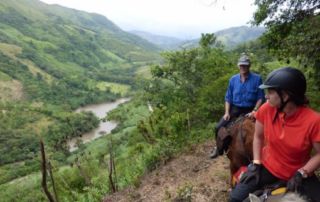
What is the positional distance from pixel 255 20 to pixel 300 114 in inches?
377

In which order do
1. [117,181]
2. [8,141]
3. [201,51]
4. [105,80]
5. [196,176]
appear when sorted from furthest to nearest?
1. [105,80]
2. [8,141]
3. [201,51]
4. [117,181]
5. [196,176]

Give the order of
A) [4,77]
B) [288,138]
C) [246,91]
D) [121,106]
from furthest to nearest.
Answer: [4,77] < [121,106] < [246,91] < [288,138]

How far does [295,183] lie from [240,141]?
2128mm

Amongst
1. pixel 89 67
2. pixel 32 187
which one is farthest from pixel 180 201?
pixel 89 67

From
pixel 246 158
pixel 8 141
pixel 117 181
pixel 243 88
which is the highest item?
pixel 243 88

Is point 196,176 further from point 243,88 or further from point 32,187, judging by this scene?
point 32,187

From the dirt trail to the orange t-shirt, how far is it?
343 cm

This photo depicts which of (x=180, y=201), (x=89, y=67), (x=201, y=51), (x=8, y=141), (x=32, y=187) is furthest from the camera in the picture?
(x=89, y=67)

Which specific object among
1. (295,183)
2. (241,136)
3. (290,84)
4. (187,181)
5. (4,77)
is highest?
(290,84)

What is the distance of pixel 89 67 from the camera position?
589 ft

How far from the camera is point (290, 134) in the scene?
3.27 metres

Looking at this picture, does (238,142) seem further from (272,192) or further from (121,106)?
(121,106)

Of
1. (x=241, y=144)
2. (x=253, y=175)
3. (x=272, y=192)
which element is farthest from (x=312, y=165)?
(x=241, y=144)

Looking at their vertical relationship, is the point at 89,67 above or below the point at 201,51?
below
